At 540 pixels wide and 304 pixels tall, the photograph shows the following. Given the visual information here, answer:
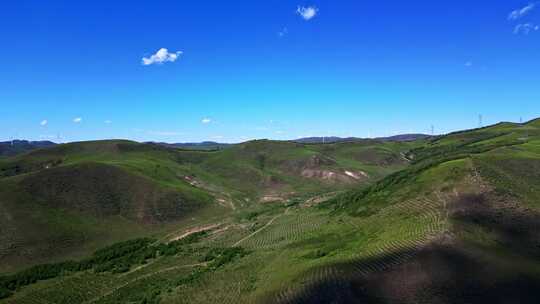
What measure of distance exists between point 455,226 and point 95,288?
42527mm

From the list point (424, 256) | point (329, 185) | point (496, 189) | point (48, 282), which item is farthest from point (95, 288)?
point (329, 185)

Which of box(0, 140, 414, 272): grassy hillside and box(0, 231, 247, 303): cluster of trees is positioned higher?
box(0, 140, 414, 272): grassy hillside

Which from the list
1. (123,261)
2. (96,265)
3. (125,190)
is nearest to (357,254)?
(123,261)

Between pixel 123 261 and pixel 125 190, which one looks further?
pixel 125 190

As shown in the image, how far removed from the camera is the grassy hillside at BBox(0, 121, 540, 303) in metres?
35.9

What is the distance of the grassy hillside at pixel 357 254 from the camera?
35.9 m

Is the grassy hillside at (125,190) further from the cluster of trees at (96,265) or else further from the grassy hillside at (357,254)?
the cluster of trees at (96,265)

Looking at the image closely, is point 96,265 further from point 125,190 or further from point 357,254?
point 357,254

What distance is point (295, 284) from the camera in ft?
124

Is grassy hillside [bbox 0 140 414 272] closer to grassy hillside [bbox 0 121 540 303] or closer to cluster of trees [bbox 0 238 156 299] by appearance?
grassy hillside [bbox 0 121 540 303]

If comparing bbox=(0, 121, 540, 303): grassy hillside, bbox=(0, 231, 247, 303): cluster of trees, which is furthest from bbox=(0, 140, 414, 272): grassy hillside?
bbox=(0, 231, 247, 303): cluster of trees

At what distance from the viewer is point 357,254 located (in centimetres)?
4303

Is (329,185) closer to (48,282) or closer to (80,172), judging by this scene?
(80,172)

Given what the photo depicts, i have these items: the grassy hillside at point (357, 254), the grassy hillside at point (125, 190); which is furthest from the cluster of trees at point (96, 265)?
the grassy hillside at point (125, 190)
